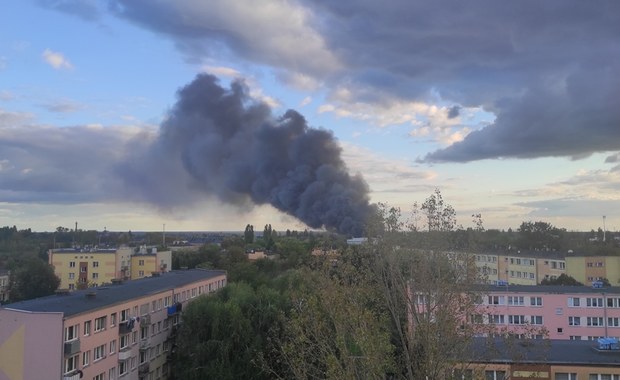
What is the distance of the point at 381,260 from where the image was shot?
12023 mm

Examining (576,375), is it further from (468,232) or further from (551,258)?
(551,258)

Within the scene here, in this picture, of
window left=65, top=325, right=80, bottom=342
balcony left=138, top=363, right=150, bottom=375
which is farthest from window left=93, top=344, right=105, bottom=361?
balcony left=138, top=363, right=150, bottom=375

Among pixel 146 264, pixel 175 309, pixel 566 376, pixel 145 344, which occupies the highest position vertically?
pixel 146 264

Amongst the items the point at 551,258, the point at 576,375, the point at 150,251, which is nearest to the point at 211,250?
the point at 150,251

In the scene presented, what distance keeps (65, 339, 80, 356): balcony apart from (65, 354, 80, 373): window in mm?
395

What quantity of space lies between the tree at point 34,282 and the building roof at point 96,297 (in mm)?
18444

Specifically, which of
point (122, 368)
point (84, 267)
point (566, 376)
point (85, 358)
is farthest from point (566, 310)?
point (84, 267)

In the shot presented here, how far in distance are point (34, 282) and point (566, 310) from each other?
43.6 m

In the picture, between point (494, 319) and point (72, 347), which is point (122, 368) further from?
point (494, 319)

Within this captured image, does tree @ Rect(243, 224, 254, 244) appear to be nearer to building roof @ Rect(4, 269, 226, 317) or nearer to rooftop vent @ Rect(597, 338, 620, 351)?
building roof @ Rect(4, 269, 226, 317)

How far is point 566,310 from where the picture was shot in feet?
113

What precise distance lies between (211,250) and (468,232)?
5922 cm

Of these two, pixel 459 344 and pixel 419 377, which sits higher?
pixel 459 344

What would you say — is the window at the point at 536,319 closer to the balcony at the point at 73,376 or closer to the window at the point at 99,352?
the window at the point at 99,352
